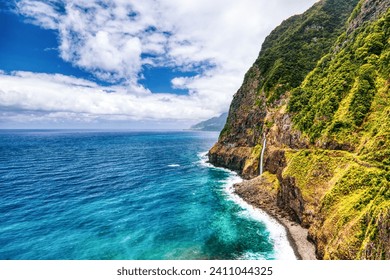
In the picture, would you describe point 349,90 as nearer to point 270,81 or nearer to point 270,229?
point 270,229

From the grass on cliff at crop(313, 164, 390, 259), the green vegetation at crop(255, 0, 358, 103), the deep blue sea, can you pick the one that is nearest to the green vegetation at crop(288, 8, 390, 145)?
the grass on cliff at crop(313, 164, 390, 259)

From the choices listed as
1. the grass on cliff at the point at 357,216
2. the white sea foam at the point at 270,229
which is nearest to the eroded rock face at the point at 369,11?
the grass on cliff at the point at 357,216

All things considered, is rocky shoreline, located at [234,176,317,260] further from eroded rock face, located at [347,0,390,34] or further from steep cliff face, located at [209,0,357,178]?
eroded rock face, located at [347,0,390,34]

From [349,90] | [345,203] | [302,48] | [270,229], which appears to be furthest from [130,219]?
[302,48]

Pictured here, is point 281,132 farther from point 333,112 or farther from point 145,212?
point 145,212

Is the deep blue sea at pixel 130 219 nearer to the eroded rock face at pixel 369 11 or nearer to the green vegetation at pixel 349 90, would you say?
the green vegetation at pixel 349 90
